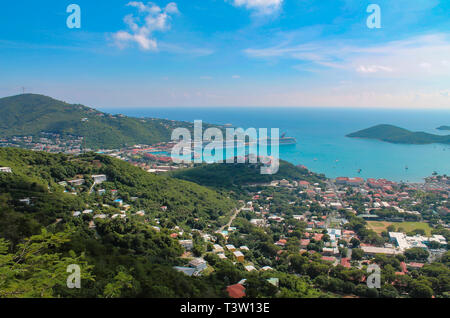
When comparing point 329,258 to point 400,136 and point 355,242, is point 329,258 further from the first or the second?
point 400,136

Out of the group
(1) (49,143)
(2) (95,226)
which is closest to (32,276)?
(2) (95,226)

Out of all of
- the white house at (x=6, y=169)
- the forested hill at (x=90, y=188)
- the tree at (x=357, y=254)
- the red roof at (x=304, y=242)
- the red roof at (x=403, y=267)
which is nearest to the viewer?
the forested hill at (x=90, y=188)

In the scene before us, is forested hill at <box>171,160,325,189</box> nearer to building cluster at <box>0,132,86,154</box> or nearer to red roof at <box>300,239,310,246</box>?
red roof at <box>300,239,310,246</box>

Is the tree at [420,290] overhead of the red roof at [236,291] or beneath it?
beneath

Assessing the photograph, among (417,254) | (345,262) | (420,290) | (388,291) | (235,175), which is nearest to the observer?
(388,291)

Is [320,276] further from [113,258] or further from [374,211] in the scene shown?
[374,211]

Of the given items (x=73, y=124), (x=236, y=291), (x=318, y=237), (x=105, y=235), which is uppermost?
(x=73, y=124)

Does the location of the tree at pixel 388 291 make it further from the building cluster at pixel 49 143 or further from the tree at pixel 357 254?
the building cluster at pixel 49 143

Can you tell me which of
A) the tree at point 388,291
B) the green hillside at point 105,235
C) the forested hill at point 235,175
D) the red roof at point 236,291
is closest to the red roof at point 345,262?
the tree at point 388,291
